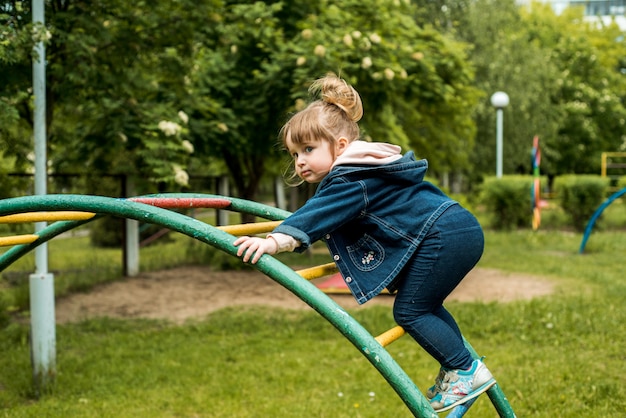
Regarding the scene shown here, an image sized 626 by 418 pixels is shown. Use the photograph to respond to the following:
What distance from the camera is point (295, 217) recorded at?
6.36 feet

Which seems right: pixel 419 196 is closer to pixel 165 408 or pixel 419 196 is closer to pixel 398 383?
pixel 398 383

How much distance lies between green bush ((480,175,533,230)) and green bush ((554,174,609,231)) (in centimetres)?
69

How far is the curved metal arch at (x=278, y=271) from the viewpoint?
6.19 feet

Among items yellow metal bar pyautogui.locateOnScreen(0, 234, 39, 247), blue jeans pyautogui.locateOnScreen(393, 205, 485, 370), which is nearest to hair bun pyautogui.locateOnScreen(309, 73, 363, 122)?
blue jeans pyautogui.locateOnScreen(393, 205, 485, 370)

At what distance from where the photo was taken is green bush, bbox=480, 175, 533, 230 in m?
13.7

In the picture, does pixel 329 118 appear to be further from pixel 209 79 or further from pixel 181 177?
pixel 209 79

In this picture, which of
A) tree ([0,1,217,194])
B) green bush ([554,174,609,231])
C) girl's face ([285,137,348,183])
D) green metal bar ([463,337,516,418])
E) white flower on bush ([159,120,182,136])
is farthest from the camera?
green bush ([554,174,609,231])

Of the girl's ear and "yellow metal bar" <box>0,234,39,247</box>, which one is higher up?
the girl's ear

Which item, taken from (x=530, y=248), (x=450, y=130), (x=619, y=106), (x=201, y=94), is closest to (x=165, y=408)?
(x=201, y=94)

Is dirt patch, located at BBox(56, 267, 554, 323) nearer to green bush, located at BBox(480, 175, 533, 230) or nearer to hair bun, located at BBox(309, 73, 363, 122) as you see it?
hair bun, located at BBox(309, 73, 363, 122)

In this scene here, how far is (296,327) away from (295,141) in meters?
3.81

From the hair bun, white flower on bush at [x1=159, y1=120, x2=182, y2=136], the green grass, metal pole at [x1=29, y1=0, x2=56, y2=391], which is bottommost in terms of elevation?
the green grass

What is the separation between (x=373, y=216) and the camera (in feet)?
6.74

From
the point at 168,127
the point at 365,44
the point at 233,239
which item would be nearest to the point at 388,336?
the point at 233,239
